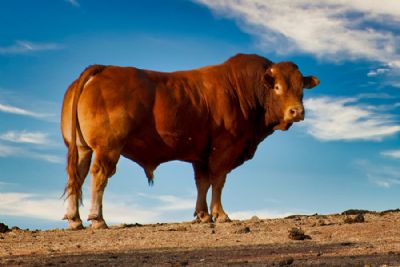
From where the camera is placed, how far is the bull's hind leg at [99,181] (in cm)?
1412

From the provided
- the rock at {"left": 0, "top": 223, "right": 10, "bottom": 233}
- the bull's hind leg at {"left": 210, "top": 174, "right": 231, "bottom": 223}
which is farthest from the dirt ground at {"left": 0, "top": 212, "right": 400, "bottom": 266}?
the bull's hind leg at {"left": 210, "top": 174, "right": 231, "bottom": 223}

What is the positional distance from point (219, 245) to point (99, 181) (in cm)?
345

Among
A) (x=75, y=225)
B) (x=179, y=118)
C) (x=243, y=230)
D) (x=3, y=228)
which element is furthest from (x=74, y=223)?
(x=243, y=230)

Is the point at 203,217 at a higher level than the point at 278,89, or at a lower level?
lower

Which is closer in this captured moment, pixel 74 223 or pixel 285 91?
pixel 74 223

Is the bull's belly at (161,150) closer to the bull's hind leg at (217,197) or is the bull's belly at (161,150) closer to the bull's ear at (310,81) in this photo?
the bull's hind leg at (217,197)

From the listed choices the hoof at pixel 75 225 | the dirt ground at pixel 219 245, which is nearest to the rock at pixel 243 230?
the dirt ground at pixel 219 245

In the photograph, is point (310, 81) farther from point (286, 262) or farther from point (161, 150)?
point (286, 262)

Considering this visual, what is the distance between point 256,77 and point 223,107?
116 centimetres

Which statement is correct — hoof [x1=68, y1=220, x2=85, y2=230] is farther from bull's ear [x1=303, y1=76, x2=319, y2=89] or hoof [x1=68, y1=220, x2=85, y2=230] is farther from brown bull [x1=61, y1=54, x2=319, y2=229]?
bull's ear [x1=303, y1=76, x2=319, y2=89]

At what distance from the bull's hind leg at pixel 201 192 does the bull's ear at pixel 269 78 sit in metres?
2.25

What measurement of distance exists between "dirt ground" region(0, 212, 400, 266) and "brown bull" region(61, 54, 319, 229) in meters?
1.15

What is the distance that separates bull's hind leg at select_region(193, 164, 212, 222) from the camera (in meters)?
15.3

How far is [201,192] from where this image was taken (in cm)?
1544
